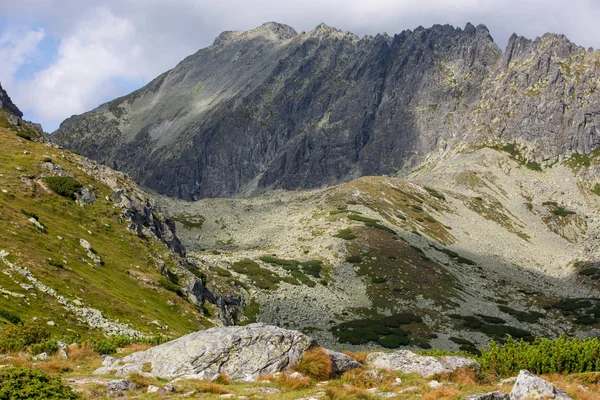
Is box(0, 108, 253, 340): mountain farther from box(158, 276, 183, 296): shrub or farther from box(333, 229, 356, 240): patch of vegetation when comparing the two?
box(333, 229, 356, 240): patch of vegetation

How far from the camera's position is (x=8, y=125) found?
7019cm

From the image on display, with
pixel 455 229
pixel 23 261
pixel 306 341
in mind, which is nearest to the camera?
pixel 306 341

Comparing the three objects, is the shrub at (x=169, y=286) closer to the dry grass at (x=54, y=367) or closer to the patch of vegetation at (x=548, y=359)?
the dry grass at (x=54, y=367)

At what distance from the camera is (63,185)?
5166 centimetres

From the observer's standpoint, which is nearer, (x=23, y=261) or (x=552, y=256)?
(x=23, y=261)

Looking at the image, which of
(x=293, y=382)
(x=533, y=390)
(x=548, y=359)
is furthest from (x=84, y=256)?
(x=533, y=390)

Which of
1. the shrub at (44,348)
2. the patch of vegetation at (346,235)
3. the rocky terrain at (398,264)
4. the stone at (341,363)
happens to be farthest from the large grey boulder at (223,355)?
the patch of vegetation at (346,235)

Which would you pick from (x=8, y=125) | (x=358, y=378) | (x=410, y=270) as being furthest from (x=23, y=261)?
(x=410, y=270)

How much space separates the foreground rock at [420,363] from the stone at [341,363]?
3.87 feet

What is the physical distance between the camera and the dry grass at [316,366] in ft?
59.1

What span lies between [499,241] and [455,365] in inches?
5541

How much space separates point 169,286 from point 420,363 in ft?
103

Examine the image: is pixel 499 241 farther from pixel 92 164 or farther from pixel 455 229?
pixel 92 164

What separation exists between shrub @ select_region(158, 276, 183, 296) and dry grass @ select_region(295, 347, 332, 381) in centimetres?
2987
